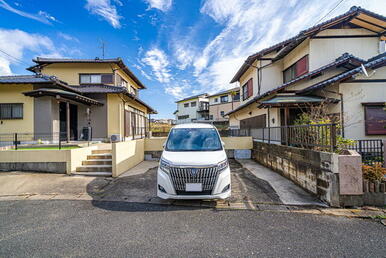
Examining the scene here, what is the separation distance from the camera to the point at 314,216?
10.3 ft

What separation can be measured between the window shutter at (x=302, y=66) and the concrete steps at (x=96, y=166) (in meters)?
11.3

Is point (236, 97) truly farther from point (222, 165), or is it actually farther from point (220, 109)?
point (222, 165)

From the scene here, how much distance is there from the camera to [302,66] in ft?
31.1

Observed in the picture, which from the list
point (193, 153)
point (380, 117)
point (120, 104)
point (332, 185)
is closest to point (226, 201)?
point (193, 153)

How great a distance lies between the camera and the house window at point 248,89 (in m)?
13.0

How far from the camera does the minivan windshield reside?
418 cm

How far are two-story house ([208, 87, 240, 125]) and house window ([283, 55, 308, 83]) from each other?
42.4ft

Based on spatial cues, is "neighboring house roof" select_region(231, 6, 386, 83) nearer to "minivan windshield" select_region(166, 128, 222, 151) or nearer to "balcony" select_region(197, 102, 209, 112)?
"minivan windshield" select_region(166, 128, 222, 151)

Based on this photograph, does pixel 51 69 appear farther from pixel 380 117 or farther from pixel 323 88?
pixel 380 117

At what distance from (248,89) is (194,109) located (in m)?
19.2

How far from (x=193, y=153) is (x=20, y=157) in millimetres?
6641

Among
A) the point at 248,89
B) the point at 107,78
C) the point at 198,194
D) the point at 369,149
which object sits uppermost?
the point at 107,78

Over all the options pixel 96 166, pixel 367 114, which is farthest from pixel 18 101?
pixel 367 114

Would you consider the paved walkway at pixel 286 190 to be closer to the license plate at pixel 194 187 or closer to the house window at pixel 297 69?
the license plate at pixel 194 187
